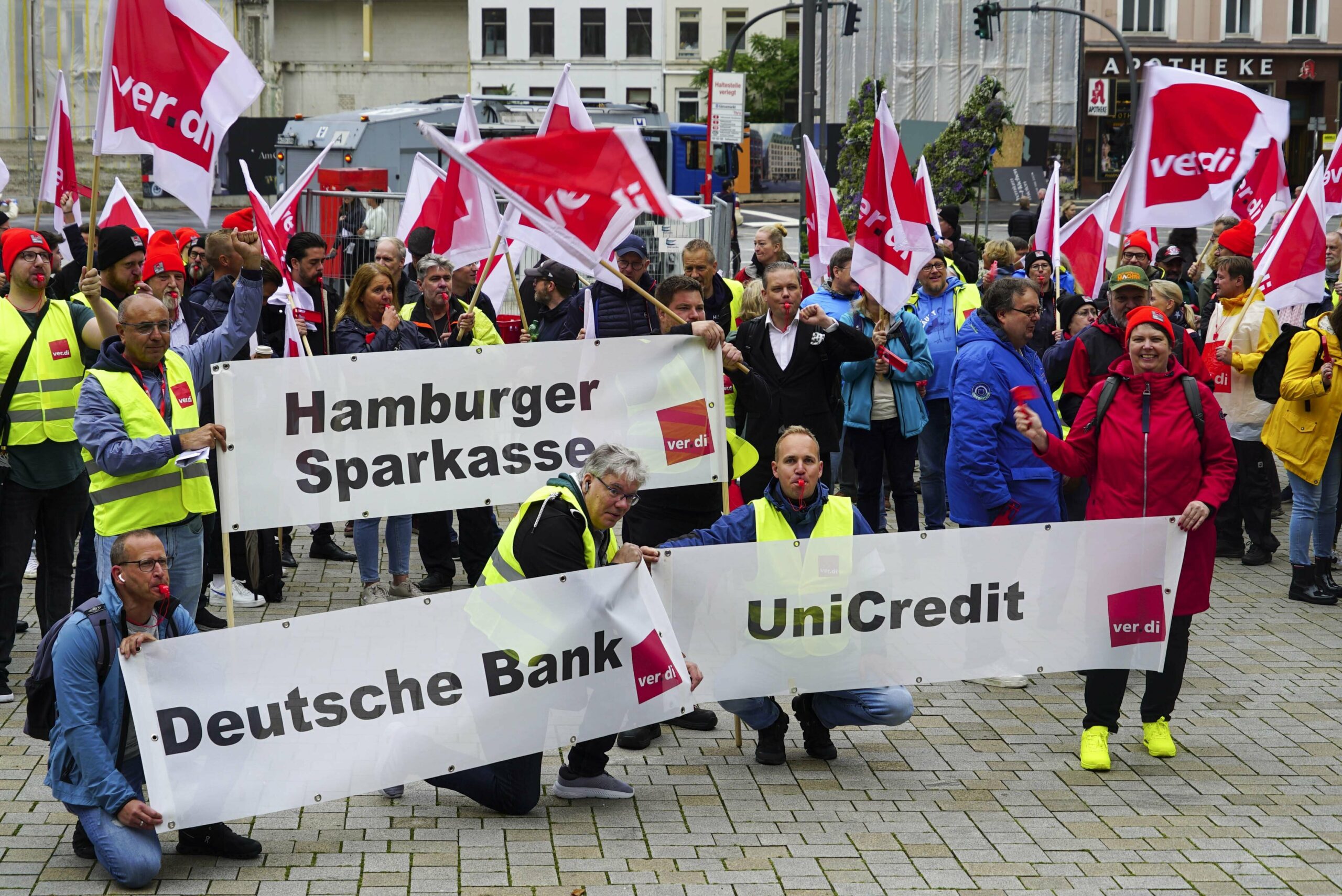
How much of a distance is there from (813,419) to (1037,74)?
53467 mm

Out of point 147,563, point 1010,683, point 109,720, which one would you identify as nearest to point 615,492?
point 147,563

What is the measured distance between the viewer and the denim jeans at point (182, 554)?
638cm

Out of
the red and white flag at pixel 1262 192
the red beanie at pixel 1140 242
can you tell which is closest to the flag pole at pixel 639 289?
the red beanie at pixel 1140 242

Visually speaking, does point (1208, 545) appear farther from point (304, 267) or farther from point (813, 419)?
point (304, 267)

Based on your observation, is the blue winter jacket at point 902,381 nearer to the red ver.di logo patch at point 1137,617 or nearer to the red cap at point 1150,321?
the red cap at point 1150,321

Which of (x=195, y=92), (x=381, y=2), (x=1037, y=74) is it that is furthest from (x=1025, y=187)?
(x=381, y=2)

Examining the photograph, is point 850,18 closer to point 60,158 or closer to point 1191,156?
→ point 1191,156

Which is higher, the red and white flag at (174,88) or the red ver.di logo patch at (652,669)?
the red and white flag at (174,88)

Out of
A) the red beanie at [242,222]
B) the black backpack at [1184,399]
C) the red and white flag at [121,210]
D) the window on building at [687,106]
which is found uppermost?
the window on building at [687,106]

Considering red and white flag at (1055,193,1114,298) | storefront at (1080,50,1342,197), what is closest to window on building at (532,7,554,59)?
storefront at (1080,50,1342,197)

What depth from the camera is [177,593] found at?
255 inches

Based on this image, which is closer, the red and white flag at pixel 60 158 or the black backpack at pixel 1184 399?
the black backpack at pixel 1184 399

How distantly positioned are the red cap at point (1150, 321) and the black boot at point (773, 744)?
2171mm

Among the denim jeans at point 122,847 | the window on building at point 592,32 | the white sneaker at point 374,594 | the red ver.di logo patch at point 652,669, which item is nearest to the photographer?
the denim jeans at point 122,847
